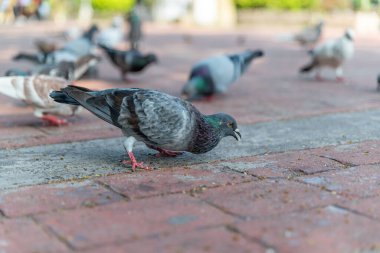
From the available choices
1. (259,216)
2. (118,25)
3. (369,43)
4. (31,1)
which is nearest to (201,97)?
(259,216)

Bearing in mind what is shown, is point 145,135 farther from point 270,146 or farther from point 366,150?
point 366,150

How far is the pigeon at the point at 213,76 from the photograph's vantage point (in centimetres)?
830

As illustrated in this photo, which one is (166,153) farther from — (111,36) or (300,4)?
(300,4)

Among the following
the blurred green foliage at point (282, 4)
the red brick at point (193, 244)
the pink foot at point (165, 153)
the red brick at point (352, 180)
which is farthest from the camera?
the blurred green foliage at point (282, 4)

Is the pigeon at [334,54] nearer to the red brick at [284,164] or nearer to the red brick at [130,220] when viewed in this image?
the red brick at [284,164]

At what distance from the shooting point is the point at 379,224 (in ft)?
11.0

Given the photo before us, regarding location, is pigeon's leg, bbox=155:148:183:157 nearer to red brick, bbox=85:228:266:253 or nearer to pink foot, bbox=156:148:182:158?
pink foot, bbox=156:148:182:158

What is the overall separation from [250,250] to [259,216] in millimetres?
486

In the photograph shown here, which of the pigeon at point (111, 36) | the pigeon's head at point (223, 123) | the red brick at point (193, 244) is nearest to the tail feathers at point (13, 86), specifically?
the pigeon's head at point (223, 123)

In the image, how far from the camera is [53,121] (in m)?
6.45

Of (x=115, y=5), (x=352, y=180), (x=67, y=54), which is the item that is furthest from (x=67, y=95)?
(x=115, y=5)

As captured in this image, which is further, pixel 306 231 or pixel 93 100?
pixel 93 100

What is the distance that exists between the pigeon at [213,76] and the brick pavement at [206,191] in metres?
1.03

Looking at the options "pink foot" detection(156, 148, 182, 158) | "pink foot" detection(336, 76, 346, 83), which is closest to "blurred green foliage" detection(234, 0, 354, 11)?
"pink foot" detection(336, 76, 346, 83)
